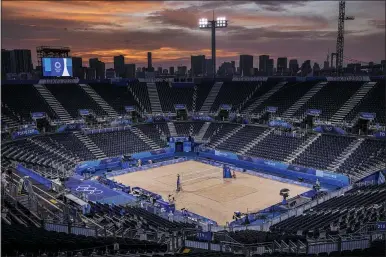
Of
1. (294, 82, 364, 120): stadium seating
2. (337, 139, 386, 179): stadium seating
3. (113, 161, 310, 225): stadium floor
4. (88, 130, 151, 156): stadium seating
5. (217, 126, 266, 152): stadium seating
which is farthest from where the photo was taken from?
(217, 126, 266, 152): stadium seating

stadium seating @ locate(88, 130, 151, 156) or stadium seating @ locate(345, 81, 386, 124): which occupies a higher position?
stadium seating @ locate(345, 81, 386, 124)

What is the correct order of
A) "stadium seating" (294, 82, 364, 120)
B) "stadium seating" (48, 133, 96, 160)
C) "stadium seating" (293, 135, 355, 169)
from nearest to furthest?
"stadium seating" (293, 135, 355, 169)
"stadium seating" (48, 133, 96, 160)
"stadium seating" (294, 82, 364, 120)

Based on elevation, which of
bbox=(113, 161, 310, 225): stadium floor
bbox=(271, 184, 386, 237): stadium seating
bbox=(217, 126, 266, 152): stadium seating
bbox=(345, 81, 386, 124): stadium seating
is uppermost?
bbox=(345, 81, 386, 124): stadium seating

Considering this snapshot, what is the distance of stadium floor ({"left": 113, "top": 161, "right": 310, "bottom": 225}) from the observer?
28.3 meters

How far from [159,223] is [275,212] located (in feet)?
30.1

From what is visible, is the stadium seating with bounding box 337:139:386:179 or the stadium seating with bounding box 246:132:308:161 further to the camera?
the stadium seating with bounding box 246:132:308:161

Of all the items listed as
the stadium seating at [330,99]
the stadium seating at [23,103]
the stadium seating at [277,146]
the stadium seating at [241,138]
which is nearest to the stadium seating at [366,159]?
the stadium seating at [277,146]

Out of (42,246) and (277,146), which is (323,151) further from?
(42,246)

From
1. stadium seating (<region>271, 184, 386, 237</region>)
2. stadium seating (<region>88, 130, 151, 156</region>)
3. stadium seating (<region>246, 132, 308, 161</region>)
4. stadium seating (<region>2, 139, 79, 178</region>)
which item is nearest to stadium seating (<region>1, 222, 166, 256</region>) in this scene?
stadium seating (<region>271, 184, 386, 237</region>)

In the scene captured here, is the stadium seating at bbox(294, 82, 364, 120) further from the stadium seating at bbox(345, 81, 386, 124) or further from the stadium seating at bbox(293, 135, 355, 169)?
the stadium seating at bbox(293, 135, 355, 169)

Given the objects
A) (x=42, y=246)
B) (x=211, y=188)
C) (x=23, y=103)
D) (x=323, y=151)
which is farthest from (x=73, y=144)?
(x=42, y=246)

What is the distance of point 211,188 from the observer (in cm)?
3341

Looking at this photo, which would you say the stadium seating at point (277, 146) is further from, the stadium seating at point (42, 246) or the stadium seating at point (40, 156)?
the stadium seating at point (42, 246)

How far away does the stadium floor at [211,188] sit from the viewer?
2831 centimetres
